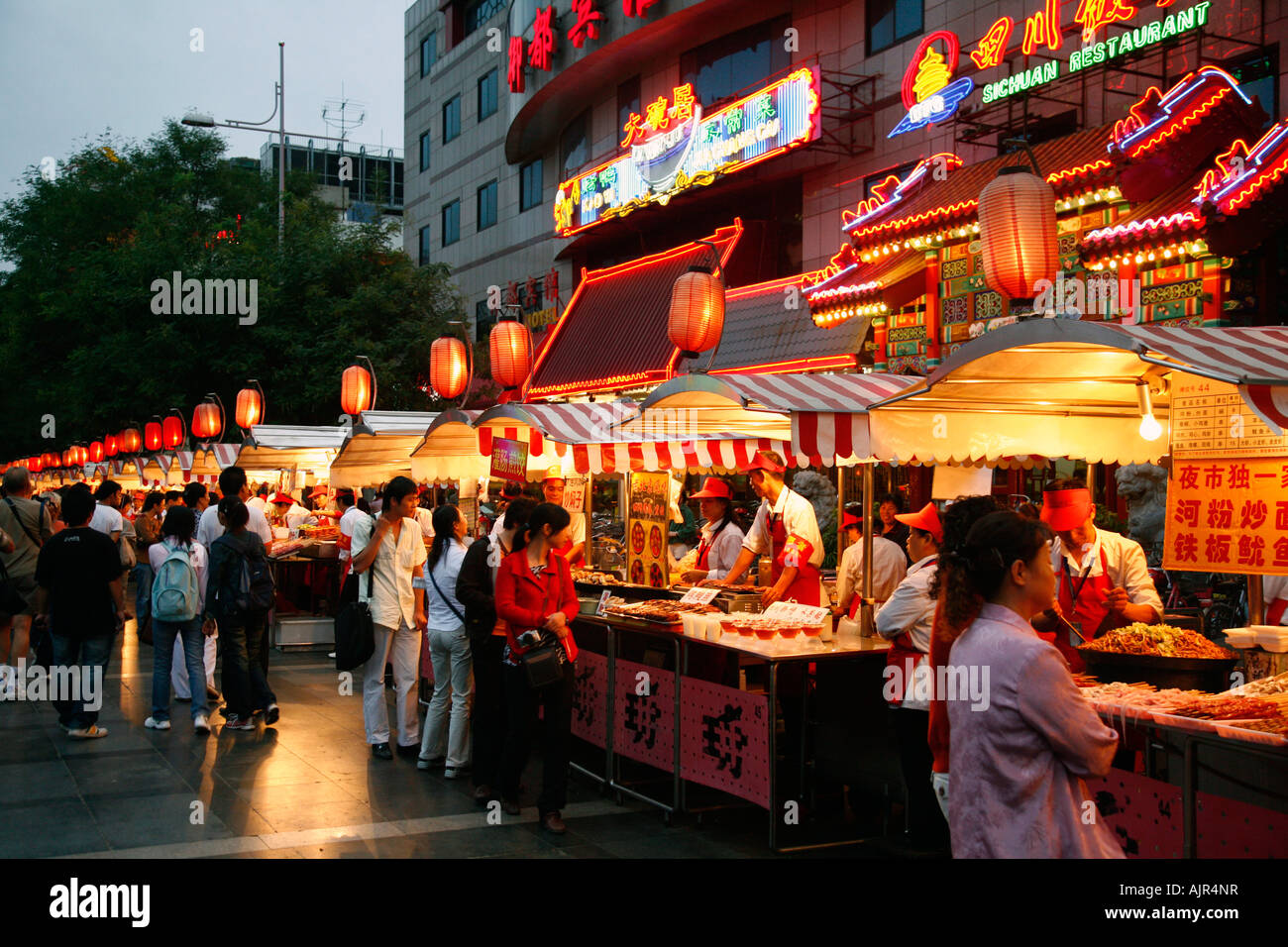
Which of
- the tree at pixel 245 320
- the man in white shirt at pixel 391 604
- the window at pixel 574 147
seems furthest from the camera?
the window at pixel 574 147

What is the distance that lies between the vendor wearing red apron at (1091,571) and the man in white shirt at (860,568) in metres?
1.75

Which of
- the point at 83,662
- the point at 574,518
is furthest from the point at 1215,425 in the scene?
the point at 83,662

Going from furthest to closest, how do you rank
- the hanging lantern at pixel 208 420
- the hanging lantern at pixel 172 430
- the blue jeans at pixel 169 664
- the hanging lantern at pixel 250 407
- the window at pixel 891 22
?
the hanging lantern at pixel 172 430 < the hanging lantern at pixel 208 420 < the hanging lantern at pixel 250 407 < the window at pixel 891 22 < the blue jeans at pixel 169 664

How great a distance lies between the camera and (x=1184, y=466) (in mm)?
6117

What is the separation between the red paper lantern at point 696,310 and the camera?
11.9m

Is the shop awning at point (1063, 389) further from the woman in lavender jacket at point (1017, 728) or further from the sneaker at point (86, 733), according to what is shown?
the sneaker at point (86, 733)

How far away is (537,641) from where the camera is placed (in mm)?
6914

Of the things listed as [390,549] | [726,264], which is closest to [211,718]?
[390,549]

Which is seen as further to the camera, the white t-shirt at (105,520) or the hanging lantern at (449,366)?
the hanging lantern at (449,366)

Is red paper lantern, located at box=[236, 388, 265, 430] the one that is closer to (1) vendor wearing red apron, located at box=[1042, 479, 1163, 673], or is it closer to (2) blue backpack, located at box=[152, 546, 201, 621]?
(2) blue backpack, located at box=[152, 546, 201, 621]

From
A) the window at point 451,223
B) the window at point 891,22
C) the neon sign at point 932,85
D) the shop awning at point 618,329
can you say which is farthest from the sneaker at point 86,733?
the window at point 451,223

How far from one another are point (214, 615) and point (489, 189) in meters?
26.5
